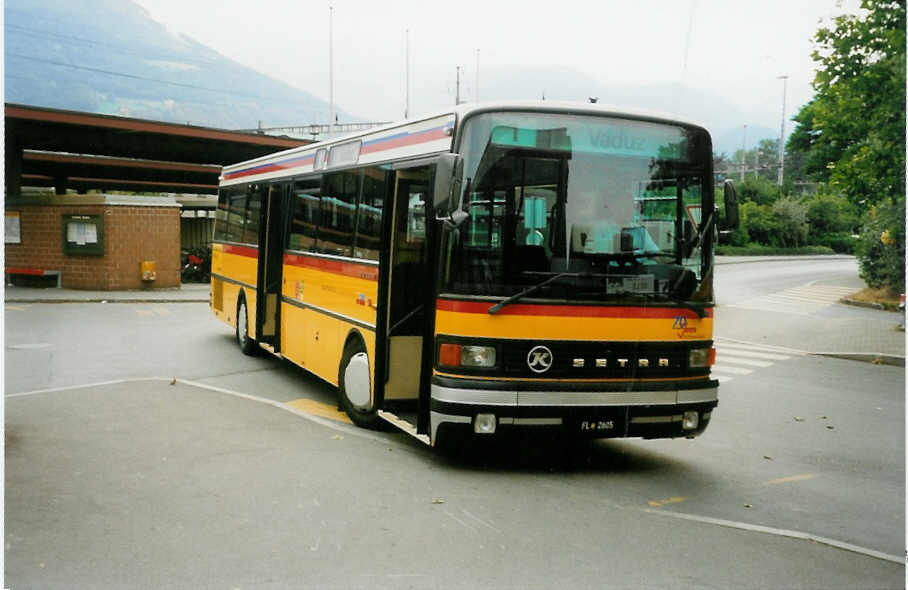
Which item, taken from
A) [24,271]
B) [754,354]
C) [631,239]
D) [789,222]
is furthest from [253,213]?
[789,222]

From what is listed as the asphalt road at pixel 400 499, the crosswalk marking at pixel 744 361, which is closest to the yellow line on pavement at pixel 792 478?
the asphalt road at pixel 400 499

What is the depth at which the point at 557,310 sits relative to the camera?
7.30 meters

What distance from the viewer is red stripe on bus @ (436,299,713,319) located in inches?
286

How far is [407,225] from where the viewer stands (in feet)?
28.5

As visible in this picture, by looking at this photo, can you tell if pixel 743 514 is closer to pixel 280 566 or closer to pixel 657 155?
pixel 657 155

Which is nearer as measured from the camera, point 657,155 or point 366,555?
point 366,555

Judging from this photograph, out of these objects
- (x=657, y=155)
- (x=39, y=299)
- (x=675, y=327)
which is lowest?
(x=39, y=299)

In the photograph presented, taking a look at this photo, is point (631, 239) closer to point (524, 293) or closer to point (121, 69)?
point (524, 293)

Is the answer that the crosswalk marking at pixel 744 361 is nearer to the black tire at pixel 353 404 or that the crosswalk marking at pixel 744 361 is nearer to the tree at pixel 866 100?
the tree at pixel 866 100

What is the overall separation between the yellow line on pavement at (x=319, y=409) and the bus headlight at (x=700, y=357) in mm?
3642

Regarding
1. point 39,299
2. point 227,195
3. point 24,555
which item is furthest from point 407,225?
point 39,299

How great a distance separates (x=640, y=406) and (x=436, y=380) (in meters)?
1.69

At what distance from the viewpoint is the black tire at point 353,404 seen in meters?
9.25

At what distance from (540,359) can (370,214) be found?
2.85 meters
